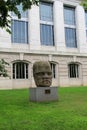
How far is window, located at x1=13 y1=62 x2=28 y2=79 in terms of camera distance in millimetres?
29089

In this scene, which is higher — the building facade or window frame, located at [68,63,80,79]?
the building facade

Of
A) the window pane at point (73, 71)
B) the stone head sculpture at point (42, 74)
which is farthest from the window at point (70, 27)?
the stone head sculpture at point (42, 74)

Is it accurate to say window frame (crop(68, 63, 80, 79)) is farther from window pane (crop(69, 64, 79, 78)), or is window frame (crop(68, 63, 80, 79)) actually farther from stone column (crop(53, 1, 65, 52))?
stone column (crop(53, 1, 65, 52))

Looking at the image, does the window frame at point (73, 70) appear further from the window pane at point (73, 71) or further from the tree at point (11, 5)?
the tree at point (11, 5)

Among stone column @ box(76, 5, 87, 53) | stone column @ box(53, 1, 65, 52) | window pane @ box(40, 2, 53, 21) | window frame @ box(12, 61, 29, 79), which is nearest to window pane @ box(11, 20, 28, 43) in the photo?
window frame @ box(12, 61, 29, 79)

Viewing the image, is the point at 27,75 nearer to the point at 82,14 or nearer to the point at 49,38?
the point at 49,38

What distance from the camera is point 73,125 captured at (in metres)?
8.11

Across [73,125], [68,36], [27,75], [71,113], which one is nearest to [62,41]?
[68,36]

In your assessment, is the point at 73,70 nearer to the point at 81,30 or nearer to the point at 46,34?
the point at 81,30

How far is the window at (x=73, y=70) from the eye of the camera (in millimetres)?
33162

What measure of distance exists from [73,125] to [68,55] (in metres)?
24.8

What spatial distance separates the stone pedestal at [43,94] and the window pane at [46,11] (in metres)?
18.7

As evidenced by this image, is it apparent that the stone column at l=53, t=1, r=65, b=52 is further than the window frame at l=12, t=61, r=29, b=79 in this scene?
Yes

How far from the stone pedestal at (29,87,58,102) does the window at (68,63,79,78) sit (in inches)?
731
